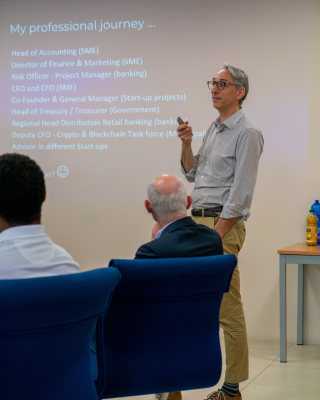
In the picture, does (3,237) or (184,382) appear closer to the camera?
(3,237)

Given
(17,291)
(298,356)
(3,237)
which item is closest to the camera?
(17,291)

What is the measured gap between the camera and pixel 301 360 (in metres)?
3.41

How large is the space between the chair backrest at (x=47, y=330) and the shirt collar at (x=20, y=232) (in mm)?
157

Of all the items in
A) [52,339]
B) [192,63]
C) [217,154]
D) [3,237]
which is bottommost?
[52,339]

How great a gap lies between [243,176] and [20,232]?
1.44 metres

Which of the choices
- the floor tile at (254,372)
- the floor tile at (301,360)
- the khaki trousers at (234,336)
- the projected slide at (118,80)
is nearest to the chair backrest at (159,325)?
the khaki trousers at (234,336)

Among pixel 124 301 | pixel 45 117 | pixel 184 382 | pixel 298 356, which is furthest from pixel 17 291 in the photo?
pixel 45 117

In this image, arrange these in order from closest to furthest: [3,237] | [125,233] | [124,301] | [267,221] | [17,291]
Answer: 1. [17,291]
2. [3,237]
3. [124,301]
4. [267,221]
5. [125,233]

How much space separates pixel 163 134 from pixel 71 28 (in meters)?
1.24

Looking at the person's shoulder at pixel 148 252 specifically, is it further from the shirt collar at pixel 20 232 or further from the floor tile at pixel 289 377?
the floor tile at pixel 289 377

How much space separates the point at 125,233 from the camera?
4.34m

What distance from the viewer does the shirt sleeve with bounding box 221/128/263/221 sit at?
251 cm

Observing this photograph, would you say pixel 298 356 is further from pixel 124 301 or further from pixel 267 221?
pixel 124 301

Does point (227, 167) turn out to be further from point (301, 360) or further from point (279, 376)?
point (301, 360)
